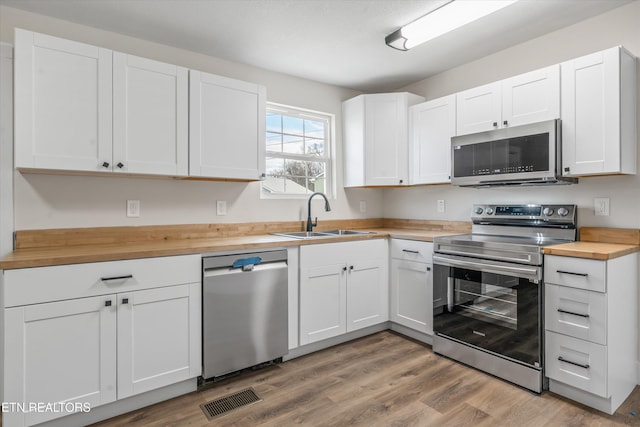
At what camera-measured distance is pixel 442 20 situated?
2.26m

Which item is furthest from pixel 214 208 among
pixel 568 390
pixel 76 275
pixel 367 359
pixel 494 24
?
pixel 568 390

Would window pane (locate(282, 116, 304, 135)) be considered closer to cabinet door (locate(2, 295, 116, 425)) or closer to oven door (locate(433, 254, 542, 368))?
oven door (locate(433, 254, 542, 368))

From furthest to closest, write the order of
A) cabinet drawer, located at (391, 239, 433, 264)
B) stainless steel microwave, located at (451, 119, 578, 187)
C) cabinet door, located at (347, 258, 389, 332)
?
cabinet door, located at (347, 258, 389, 332)
cabinet drawer, located at (391, 239, 433, 264)
stainless steel microwave, located at (451, 119, 578, 187)

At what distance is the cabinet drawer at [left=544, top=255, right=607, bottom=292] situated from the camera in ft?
6.30

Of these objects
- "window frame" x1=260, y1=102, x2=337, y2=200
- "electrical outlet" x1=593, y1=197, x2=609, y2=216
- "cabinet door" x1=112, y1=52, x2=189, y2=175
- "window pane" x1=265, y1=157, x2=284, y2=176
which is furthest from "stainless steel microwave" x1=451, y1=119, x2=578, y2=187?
"cabinet door" x1=112, y1=52, x2=189, y2=175

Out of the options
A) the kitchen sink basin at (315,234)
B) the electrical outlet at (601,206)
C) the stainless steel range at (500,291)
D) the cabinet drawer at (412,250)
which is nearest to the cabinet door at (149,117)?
the kitchen sink basin at (315,234)

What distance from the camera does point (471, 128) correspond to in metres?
2.83

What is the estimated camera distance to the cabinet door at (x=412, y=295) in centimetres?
285

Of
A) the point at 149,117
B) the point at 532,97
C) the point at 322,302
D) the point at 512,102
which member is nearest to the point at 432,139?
the point at 512,102

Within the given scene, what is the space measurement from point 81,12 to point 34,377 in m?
2.18

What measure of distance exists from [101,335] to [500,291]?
2.44m

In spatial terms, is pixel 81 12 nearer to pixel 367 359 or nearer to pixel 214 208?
pixel 214 208

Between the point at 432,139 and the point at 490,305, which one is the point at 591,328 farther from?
the point at 432,139

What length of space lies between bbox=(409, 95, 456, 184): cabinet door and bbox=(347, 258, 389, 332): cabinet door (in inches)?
35.7
